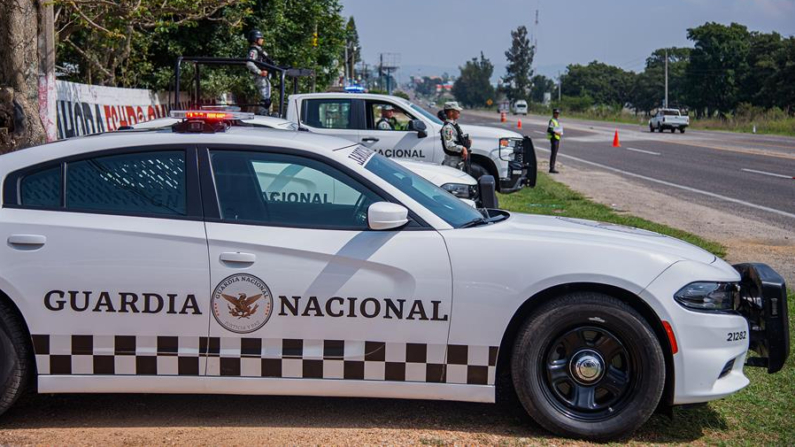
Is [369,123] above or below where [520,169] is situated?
above

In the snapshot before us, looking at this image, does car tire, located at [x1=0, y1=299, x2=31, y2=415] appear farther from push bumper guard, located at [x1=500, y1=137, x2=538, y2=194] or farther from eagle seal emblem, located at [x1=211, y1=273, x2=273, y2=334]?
push bumper guard, located at [x1=500, y1=137, x2=538, y2=194]

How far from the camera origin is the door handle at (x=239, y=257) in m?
4.42

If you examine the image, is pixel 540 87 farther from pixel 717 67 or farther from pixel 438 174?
pixel 438 174

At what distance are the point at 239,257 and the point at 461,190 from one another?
5.41m

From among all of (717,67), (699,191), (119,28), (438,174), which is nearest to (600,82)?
(717,67)

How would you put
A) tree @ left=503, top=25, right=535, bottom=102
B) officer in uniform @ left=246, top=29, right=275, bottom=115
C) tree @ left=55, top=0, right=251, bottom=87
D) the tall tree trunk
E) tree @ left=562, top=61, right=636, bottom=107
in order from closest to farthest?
1. the tall tree trunk
2. officer in uniform @ left=246, top=29, right=275, bottom=115
3. tree @ left=55, top=0, right=251, bottom=87
4. tree @ left=562, top=61, right=636, bottom=107
5. tree @ left=503, top=25, right=535, bottom=102

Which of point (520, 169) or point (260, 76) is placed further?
point (520, 169)

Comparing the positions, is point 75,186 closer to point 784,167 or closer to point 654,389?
point 654,389

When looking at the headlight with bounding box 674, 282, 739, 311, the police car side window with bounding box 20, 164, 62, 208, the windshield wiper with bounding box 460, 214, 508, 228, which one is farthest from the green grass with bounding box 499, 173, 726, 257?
the police car side window with bounding box 20, 164, 62, 208

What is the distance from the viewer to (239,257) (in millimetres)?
A: 4418

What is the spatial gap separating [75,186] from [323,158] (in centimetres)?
130

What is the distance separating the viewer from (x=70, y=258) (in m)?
4.44

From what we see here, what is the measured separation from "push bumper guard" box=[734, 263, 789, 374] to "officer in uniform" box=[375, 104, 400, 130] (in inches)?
376

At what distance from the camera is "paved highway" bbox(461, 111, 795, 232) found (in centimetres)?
1555
